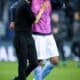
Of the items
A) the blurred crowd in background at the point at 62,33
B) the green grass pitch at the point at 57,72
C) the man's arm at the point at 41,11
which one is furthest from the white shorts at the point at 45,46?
the blurred crowd in background at the point at 62,33

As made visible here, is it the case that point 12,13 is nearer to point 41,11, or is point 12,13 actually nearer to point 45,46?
point 41,11

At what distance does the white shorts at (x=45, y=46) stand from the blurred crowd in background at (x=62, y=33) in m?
6.39

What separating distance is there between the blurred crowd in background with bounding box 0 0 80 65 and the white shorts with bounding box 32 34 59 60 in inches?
251

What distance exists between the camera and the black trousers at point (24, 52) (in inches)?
383

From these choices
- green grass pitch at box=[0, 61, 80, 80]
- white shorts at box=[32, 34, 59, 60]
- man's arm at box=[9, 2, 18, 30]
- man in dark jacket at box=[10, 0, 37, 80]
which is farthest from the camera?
green grass pitch at box=[0, 61, 80, 80]

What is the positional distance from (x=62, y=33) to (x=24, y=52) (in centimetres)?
923

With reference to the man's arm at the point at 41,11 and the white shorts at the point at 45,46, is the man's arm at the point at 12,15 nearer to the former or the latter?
the man's arm at the point at 41,11

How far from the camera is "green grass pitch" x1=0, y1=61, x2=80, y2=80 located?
1295 centimetres

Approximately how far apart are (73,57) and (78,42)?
Answer: 0.75m

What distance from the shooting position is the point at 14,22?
387 inches

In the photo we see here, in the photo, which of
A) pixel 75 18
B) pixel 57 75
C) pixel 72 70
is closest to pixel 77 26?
pixel 75 18

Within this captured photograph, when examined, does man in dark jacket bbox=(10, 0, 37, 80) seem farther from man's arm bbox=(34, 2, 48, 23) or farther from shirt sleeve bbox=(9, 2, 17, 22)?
man's arm bbox=(34, 2, 48, 23)

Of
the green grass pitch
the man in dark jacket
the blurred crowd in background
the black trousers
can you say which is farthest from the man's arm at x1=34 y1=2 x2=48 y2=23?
the blurred crowd in background

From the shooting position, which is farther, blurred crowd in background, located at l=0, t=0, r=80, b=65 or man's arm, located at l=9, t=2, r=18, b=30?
blurred crowd in background, located at l=0, t=0, r=80, b=65
